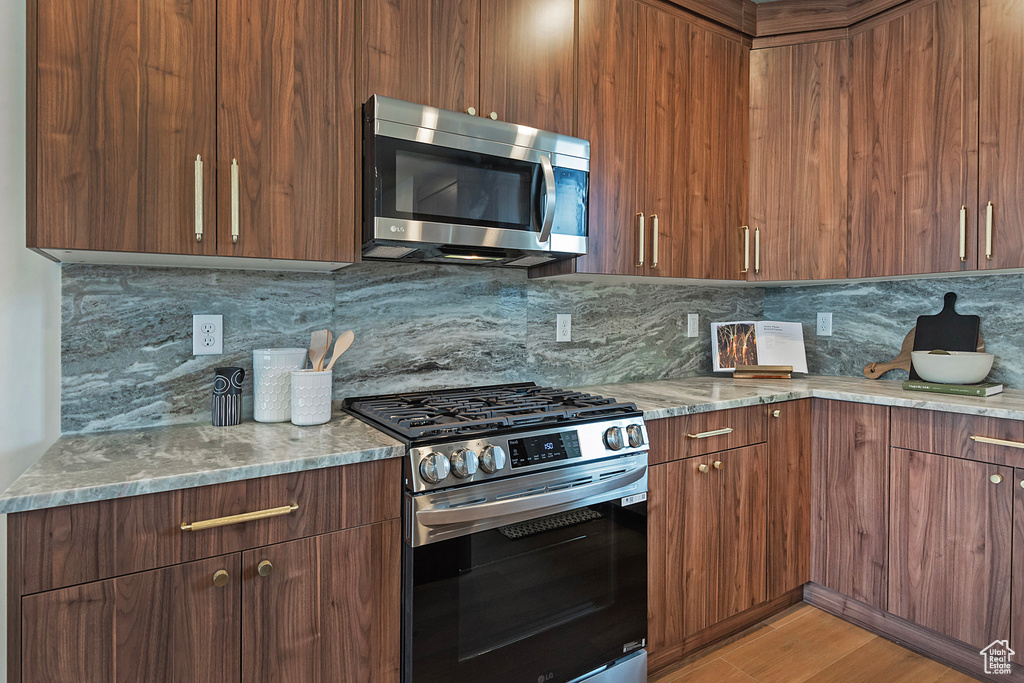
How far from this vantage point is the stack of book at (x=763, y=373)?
8.83 feet

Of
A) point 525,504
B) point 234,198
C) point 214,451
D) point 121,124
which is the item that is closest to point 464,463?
point 525,504

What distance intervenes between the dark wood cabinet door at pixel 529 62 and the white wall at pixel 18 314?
1.20 m

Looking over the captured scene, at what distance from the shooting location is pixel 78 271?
154 cm

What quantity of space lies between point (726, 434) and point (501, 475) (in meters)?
1.01

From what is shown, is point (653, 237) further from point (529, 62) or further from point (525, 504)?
point (525, 504)

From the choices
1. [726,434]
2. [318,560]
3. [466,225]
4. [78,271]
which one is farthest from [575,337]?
[78,271]

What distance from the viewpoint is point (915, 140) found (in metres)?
2.26

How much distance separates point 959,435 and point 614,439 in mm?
1223

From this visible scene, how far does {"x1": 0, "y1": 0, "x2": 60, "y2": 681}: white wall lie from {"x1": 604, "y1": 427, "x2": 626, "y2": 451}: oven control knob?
150cm

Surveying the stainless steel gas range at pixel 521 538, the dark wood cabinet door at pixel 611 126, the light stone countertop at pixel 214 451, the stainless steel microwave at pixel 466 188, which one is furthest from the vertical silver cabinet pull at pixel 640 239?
the stainless steel gas range at pixel 521 538

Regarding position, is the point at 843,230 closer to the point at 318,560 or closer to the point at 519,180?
the point at 519,180

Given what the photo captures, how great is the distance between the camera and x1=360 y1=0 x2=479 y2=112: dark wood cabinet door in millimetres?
1615

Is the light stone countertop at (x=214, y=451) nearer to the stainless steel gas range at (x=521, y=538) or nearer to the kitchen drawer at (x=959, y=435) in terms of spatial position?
the kitchen drawer at (x=959, y=435)

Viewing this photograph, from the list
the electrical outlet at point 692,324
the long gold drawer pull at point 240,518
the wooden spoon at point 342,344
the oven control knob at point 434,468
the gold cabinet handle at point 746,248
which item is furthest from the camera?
the electrical outlet at point 692,324
